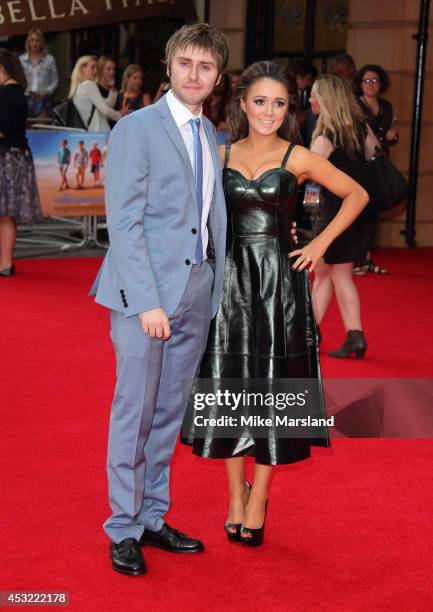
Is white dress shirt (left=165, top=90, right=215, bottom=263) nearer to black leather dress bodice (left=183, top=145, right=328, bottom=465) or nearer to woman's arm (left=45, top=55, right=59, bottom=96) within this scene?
black leather dress bodice (left=183, top=145, right=328, bottom=465)

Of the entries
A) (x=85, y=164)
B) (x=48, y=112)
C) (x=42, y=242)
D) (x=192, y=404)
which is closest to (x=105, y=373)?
(x=192, y=404)

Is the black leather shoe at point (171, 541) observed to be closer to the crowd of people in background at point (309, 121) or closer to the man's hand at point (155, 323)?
the man's hand at point (155, 323)

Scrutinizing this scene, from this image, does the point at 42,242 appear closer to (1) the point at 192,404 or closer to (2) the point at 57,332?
(2) the point at 57,332

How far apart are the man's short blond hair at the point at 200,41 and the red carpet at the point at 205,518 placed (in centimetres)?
158

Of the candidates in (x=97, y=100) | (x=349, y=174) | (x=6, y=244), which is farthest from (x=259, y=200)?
(x=97, y=100)

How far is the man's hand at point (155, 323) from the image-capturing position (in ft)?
9.50

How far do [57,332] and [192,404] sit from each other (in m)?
3.39

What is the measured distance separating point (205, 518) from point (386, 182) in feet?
10.3

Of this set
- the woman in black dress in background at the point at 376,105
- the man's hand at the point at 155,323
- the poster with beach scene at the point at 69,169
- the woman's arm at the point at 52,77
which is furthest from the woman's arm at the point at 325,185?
the woman's arm at the point at 52,77

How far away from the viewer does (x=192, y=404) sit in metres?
3.27

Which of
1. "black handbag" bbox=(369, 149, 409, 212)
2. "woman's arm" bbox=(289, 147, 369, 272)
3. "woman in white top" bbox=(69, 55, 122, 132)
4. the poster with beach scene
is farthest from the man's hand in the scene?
"woman in white top" bbox=(69, 55, 122, 132)

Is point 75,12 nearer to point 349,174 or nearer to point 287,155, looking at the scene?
point 349,174

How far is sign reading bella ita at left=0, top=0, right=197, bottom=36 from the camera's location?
41.4 ft

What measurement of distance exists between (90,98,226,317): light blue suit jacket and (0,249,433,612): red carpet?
2.76 ft
